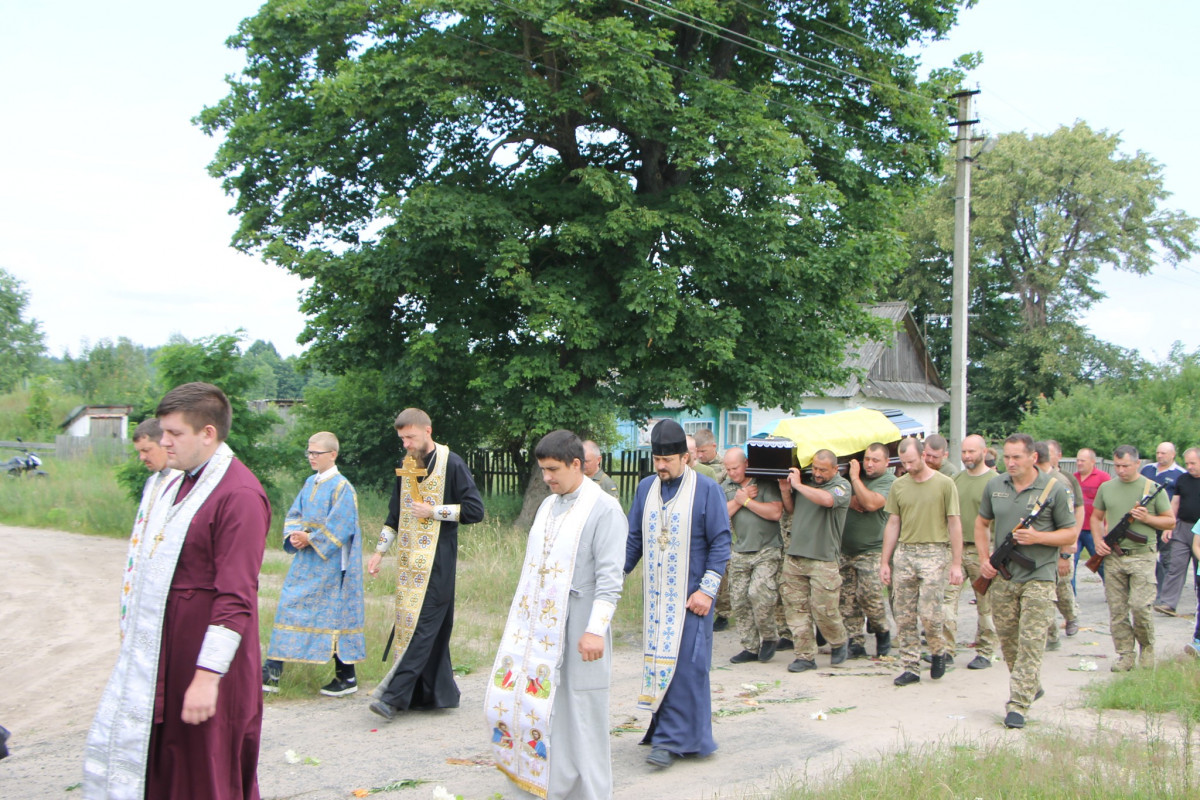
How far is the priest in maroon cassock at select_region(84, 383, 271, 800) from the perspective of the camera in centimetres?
365

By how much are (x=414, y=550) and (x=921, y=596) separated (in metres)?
4.19

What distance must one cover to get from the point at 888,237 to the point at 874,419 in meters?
8.23

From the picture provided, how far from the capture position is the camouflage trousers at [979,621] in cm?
855

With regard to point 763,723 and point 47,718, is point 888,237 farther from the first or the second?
point 47,718

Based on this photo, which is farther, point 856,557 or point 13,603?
point 13,603

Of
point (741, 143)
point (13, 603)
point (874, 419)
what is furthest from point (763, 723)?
point (741, 143)

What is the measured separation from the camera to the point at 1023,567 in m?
6.96

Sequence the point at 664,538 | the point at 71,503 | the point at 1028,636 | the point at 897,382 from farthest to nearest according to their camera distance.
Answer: the point at 897,382 → the point at 71,503 → the point at 1028,636 → the point at 664,538

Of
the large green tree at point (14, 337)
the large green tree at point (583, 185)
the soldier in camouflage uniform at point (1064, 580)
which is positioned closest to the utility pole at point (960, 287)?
the large green tree at point (583, 185)

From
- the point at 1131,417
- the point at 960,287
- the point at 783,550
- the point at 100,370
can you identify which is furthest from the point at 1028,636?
the point at 100,370

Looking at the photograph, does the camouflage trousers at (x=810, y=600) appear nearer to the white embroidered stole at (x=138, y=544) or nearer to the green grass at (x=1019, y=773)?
the green grass at (x=1019, y=773)

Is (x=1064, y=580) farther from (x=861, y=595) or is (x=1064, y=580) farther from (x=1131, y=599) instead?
(x=861, y=595)

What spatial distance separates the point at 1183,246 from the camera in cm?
4131

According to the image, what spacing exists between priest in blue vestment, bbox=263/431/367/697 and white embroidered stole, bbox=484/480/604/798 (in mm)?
2487
